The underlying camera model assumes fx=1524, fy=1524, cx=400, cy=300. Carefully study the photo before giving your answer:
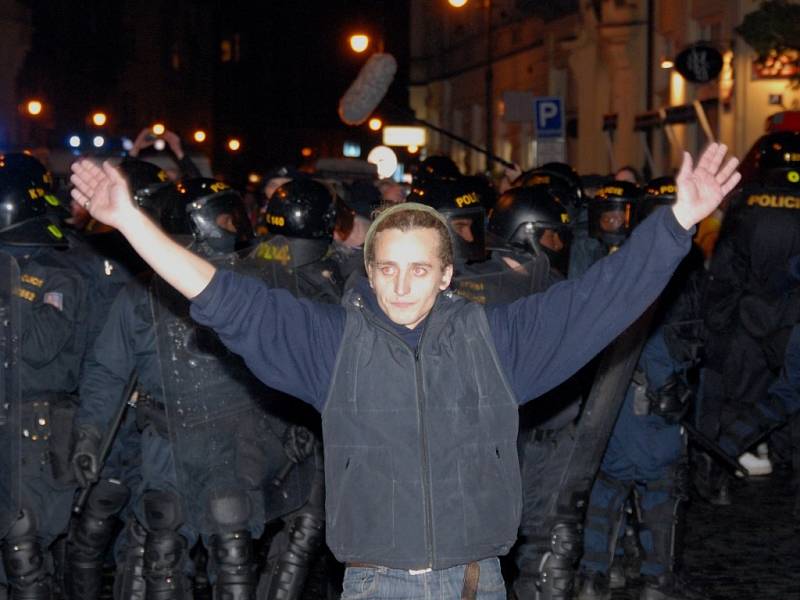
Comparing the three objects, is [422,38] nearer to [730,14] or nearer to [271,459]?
[730,14]

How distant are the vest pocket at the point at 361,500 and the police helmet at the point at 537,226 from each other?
3.61 m

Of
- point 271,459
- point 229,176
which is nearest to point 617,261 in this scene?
point 271,459

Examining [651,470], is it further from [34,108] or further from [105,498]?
[34,108]

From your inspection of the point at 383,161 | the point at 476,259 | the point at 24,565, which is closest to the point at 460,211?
the point at 476,259

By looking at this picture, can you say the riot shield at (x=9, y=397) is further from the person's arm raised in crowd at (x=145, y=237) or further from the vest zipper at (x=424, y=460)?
the vest zipper at (x=424, y=460)

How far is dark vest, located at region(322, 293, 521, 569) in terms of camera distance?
12.9 ft

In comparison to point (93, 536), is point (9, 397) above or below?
above

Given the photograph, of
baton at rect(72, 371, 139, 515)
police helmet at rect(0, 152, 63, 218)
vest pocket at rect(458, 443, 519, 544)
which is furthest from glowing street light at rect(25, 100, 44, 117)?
vest pocket at rect(458, 443, 519, 544)

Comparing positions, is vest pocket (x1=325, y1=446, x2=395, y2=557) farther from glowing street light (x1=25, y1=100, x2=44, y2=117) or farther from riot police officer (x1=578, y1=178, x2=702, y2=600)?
glowing street light (x1=25, y1=100, x2=44, y2=117)

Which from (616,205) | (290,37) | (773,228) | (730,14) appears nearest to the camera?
(616,205)

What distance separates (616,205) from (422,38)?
4173 centimetres

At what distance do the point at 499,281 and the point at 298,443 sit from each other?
3.68 ft

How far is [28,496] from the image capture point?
259 inches

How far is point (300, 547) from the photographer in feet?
21.9
